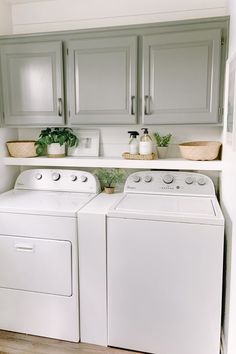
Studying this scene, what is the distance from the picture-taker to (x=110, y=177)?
2512mm

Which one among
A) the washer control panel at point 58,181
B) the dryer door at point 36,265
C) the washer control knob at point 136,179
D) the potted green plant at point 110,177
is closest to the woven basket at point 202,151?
the washer control knob at point 136,179

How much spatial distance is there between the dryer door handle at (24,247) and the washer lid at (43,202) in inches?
8.6

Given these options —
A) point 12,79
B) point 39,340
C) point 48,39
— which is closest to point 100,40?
point 48,39

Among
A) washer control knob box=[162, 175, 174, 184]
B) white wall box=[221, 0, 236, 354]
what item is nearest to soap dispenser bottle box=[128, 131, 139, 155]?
washer control knob box=[162, 175, 174, 184]

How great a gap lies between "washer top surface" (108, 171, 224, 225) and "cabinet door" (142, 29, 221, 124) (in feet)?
1.46

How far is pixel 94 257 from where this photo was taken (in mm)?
1964

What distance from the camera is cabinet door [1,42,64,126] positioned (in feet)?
7.54

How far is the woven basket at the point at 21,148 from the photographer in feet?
8.27

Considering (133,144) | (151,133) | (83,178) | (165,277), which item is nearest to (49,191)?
(83,178)

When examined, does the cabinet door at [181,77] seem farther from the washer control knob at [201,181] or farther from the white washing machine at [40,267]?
the white washing machine at [40,267]

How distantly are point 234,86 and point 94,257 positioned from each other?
1.30 metres

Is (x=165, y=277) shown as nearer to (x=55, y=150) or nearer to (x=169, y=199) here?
(x=169, y=199)

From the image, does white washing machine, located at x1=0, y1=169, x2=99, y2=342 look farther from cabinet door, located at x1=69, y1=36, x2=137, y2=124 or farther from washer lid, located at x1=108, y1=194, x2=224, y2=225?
cabinet door, located at x1=69, y1=36, x2=137, y2=124

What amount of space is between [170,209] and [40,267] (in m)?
0.94
